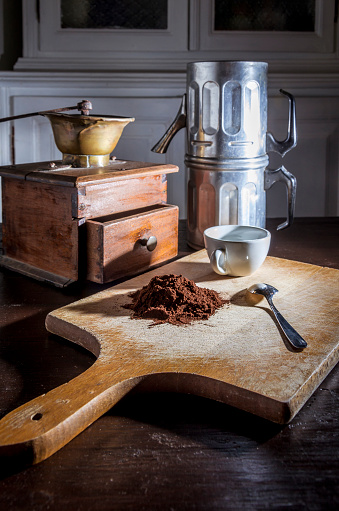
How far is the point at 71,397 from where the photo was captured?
1.92ft

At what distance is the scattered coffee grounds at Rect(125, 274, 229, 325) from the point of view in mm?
810

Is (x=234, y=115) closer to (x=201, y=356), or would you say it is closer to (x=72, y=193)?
(x=72, y=193)

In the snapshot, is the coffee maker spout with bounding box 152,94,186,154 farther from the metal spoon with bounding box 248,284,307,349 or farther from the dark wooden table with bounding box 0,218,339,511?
the dark wooden table with bounding box 0,218,339,511

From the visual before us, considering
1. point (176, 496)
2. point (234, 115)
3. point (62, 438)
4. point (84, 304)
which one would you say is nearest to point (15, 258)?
point (84, 304)

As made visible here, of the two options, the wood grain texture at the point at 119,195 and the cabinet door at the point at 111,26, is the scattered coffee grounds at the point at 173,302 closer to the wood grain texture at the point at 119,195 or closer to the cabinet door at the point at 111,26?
the wood grain texture at the point at 119,195

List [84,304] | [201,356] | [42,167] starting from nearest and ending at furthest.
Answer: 1. [201,356]
2. [84,304]
3. [42,167]

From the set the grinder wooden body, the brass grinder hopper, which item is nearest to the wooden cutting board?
the grinder wooden body

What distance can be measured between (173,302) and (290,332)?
18 centimetres

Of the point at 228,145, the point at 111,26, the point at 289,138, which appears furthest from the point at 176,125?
the point at 111,26

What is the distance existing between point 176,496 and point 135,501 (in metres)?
0.04

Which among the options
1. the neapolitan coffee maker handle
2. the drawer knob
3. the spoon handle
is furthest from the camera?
the neapolitan coffee maker handle

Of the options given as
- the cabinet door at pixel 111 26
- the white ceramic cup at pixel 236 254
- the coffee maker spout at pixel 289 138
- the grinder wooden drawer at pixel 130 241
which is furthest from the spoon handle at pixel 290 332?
the cabinet door at pixel 111 26

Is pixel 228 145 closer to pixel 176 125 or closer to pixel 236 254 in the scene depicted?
pixel 176 125

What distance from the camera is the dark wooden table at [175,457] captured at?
0.47 meters
